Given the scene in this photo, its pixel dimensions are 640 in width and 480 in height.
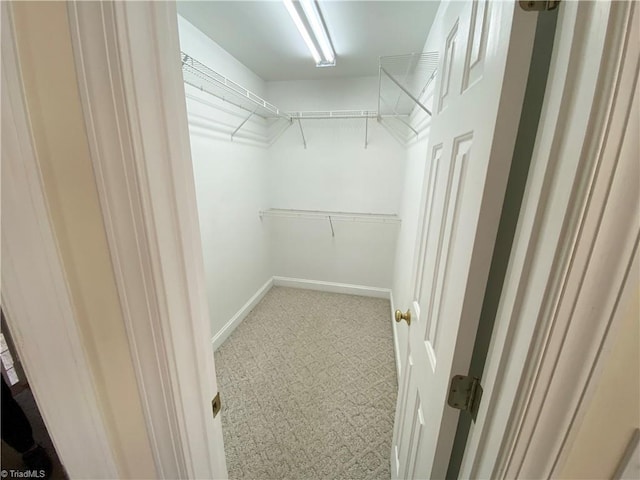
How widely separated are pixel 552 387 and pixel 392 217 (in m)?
2.56

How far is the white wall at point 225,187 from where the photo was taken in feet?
6.27

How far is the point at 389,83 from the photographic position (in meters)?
2.28

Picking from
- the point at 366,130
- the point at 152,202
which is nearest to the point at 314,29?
the point at 366,130

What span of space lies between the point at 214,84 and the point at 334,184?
152 centimetres

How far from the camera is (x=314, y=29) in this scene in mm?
1570

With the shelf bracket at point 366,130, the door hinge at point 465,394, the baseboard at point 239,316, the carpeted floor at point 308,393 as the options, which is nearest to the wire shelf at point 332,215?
the shelf bracket at point 366,130

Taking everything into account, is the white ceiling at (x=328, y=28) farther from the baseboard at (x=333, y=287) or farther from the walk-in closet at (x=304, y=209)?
the baseboard at (x=333, y=287)

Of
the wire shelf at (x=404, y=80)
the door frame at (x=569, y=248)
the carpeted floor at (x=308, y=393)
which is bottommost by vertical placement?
the carpeted floor at (x=308, y=393)

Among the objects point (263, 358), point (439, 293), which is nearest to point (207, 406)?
point (439, 293)

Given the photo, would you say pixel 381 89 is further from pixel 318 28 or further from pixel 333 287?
pixel 333 287

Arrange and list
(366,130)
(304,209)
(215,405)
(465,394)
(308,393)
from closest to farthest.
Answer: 1. (465,394)
2. (215,405)
3. (308,393)
4. (366,130)
5. (304,209)

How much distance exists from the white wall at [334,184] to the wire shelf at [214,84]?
55 centimetres

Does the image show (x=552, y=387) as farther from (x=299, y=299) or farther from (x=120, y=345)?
(x=299, y=299)

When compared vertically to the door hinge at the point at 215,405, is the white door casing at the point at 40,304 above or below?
above
